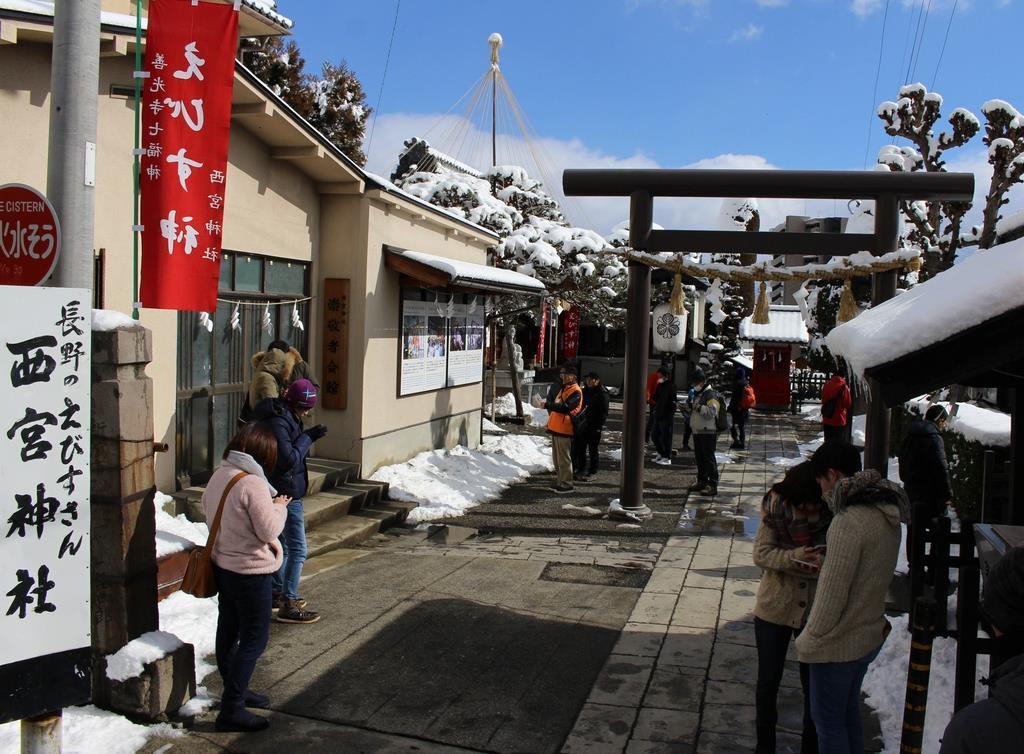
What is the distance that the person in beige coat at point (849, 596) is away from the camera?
12.7 feet

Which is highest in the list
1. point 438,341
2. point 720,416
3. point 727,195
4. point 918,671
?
point 727,195

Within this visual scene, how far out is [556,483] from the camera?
526 inches

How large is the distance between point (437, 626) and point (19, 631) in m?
3.58

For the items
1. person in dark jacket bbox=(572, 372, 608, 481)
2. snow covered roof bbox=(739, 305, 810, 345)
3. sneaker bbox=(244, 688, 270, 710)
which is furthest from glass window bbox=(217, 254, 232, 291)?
snow covered roof bbox=(739, 305, 810, 345)

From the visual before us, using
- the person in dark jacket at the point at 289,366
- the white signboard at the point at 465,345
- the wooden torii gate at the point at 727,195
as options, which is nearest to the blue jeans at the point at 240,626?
the person in dark jacket at the point at 289,366

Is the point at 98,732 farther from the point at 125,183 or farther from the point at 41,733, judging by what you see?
the point at 125,183

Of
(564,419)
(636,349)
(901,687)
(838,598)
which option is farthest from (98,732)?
(564,419)

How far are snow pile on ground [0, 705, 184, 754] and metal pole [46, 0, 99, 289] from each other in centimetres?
244

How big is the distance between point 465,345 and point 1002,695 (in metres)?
13.5

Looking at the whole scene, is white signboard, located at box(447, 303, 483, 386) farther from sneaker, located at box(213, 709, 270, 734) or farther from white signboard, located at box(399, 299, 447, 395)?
sneaker, located at box(213, 709, 270, 734)

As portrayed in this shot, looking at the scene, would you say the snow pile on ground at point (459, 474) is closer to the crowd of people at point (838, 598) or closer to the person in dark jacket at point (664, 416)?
the person in dark jacket at point (664, 416)

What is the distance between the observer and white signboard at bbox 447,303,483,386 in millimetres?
15039

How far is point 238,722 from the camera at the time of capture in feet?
16.3

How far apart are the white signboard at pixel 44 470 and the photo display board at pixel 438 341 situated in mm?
8891
